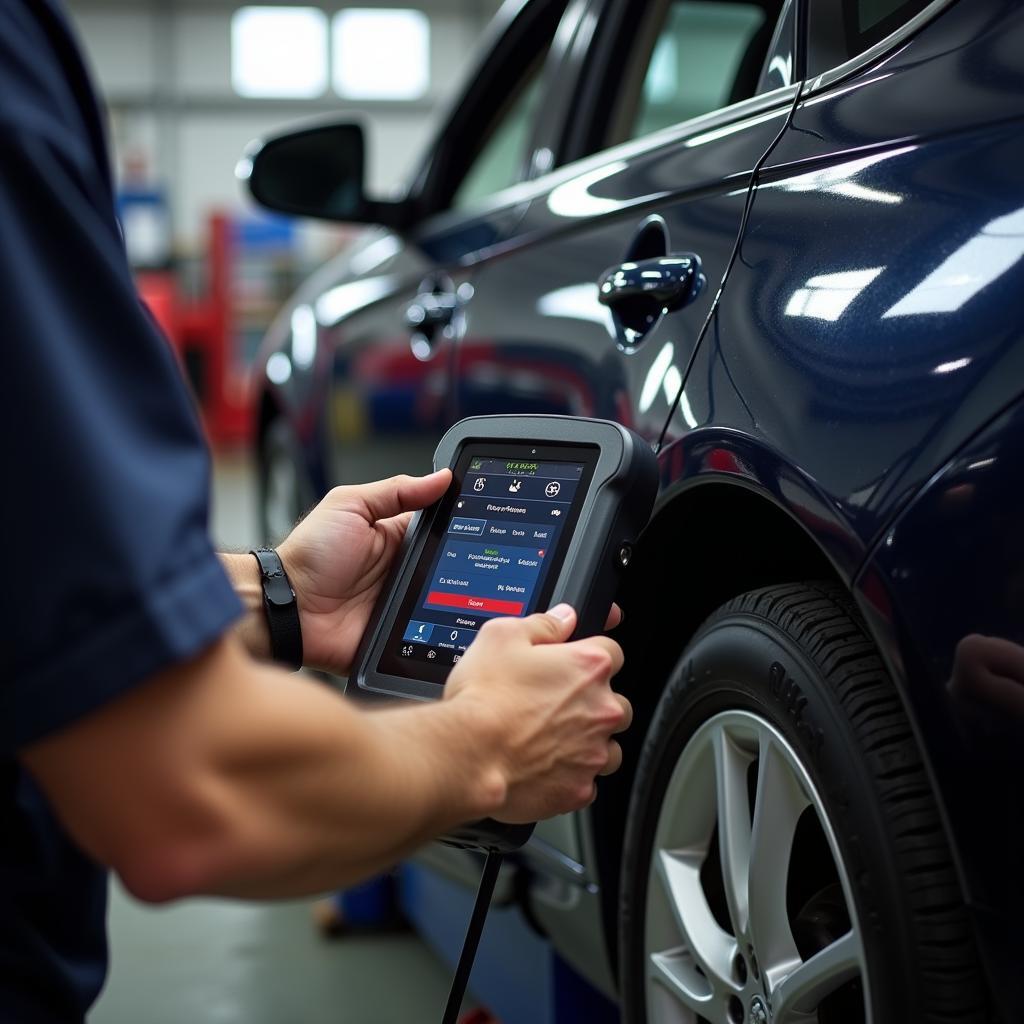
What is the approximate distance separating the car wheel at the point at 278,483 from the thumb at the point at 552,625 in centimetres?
188

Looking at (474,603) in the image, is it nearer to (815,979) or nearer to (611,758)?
(611,758)

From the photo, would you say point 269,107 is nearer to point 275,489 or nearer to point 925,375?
point 275,489

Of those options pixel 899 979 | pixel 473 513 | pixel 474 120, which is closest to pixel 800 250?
pixel 473 513

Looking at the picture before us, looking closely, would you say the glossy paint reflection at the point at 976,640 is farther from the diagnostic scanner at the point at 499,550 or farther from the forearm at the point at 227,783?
the forearm at the point at 227,783

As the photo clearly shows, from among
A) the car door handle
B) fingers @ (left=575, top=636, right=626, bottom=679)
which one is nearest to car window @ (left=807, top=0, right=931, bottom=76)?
the car door handle

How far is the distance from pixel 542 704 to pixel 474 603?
0.20m

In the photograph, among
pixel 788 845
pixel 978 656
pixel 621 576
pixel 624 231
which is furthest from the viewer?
pixel 624 231

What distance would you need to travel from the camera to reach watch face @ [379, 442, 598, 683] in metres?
1.07

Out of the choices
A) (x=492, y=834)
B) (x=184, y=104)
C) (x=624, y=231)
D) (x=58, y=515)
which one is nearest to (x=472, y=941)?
(x=492, y=834)

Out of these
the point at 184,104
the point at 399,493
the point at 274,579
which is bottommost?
the point at 184,104

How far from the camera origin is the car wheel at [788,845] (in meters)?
0.96

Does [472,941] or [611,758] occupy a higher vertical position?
[611,758]

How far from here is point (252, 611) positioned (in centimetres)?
129

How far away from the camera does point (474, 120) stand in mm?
2486
